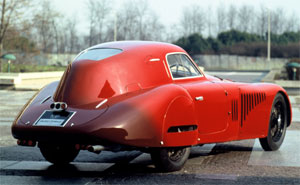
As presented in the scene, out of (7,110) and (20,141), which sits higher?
(20,141)

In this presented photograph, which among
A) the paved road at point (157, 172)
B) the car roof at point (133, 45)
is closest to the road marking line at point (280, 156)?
the paved road at point (157, 172)

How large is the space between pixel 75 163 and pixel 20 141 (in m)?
1.17

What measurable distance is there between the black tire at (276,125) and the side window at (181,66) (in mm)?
1548

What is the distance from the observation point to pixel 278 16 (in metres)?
78.8

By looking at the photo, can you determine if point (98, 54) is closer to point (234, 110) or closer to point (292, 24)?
point (234, 110)

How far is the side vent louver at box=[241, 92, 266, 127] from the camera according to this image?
7848 millimetres

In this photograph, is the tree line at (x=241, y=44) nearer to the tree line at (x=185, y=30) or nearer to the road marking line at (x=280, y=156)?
the tree line at (x=185, y=30)

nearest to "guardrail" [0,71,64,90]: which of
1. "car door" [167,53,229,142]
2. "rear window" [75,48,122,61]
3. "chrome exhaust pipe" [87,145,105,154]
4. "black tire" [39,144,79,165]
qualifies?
"black tire" [39,144,79,165]

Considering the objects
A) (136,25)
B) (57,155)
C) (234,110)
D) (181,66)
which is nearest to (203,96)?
(181,66)

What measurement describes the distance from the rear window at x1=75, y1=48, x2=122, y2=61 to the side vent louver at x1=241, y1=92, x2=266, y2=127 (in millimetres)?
1978

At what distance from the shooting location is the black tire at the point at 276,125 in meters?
8.45

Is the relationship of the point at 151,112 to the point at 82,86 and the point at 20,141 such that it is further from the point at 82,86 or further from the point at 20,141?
the point at 20,141

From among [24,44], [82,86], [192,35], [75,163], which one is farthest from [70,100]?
[192,35]

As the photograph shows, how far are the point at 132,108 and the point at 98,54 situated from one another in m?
0.99
